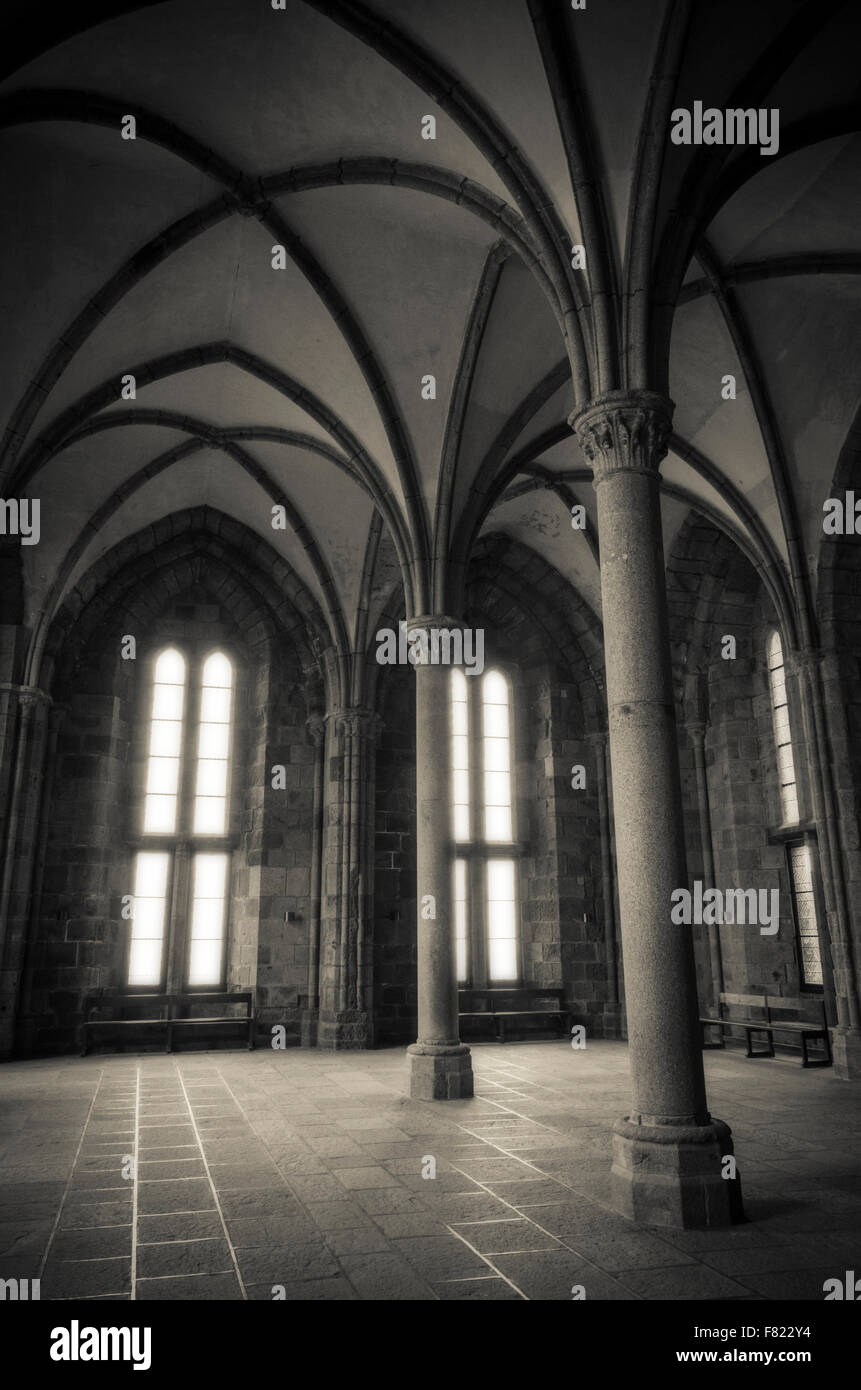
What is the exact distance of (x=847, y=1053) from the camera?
11062 mm

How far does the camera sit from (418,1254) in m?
4.80

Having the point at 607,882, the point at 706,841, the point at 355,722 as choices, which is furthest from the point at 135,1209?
the point at 706,841

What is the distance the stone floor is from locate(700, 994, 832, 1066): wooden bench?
66.1 inches

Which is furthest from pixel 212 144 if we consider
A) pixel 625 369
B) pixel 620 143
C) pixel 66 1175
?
pixel 66 1175

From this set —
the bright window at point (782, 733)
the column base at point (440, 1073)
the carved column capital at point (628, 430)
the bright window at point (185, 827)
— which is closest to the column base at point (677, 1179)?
the column base at point (440, 1073)

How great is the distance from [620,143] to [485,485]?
446 centimetres

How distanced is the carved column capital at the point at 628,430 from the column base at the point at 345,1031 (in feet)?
32.5

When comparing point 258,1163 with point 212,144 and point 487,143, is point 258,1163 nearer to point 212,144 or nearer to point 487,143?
point 487,143

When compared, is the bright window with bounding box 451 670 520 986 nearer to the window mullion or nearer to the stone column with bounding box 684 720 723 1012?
the window mullion

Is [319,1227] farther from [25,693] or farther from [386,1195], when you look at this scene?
[25,693]

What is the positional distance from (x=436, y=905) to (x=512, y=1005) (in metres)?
6.14

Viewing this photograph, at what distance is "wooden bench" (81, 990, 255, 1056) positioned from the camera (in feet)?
44.0

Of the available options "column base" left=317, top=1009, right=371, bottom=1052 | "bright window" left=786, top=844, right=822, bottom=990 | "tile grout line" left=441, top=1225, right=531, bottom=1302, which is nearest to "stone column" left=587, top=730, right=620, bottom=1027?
"bright window" left=786, top=844, right=822, bottom=990

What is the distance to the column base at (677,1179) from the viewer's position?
5363 mm
